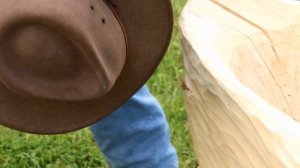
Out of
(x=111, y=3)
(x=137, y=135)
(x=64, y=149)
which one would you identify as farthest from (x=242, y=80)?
(x=64, y=149)

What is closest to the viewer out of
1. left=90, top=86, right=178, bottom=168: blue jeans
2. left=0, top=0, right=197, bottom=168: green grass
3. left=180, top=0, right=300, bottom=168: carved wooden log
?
left=180, top=0, right=300, bottom=168: carved wooden log

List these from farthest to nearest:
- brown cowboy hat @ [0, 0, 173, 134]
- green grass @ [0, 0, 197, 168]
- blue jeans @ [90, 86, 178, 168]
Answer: green grass @ [0, 0, 197, 168] < blue jeans @ [90, 86, 178, 168] < brown cowboy hat @ [0, 0, 173, 134]

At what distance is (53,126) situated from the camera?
3.84ft

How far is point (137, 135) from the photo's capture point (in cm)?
165

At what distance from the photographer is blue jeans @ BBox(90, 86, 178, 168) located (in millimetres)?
1593

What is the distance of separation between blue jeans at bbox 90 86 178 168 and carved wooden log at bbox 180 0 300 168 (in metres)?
0.58

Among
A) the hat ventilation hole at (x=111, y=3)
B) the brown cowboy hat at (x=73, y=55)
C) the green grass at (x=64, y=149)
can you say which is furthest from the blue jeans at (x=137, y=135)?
the hat ventilation hole at (x=111, y=3)

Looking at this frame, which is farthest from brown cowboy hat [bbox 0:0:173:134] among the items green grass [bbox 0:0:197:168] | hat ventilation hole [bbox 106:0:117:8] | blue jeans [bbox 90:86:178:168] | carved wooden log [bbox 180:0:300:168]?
green grass [bbox 0:0:197:168]

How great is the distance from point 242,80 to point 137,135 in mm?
712

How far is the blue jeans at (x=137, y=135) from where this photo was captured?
1593mm

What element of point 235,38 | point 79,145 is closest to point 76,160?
point 79,145

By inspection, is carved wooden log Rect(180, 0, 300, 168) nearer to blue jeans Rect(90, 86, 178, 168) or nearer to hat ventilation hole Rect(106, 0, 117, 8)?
hat ventilation hole Rect(106, 0, 117, 8)

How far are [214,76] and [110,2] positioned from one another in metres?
0.30

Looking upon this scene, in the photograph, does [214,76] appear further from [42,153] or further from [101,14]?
[42,153]
